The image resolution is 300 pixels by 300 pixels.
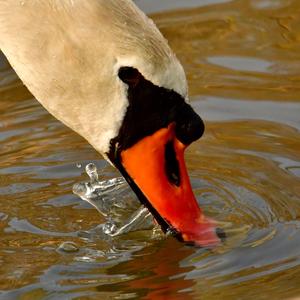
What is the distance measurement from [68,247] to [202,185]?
0.85 m

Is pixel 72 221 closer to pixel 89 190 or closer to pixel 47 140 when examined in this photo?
pixel 89 190

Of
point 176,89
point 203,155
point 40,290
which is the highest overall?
point 176,89

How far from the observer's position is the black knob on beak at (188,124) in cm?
584

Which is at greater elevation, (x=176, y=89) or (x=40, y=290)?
(x=176, y=89)

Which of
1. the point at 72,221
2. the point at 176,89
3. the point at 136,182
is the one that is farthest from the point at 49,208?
the point at 176,89

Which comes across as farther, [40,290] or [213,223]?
[213,223]

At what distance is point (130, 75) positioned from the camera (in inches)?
222

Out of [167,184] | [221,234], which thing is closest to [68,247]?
[167,184]

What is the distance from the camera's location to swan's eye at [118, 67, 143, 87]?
562cm

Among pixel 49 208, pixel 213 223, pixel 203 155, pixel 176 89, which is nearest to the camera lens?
pixel 176 89

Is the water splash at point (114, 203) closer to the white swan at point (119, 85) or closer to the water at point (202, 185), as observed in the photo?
the water at point (202, 185)

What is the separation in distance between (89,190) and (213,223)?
73cm

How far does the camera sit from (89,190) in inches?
261

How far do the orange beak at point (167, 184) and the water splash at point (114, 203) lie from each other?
1.31 ft
